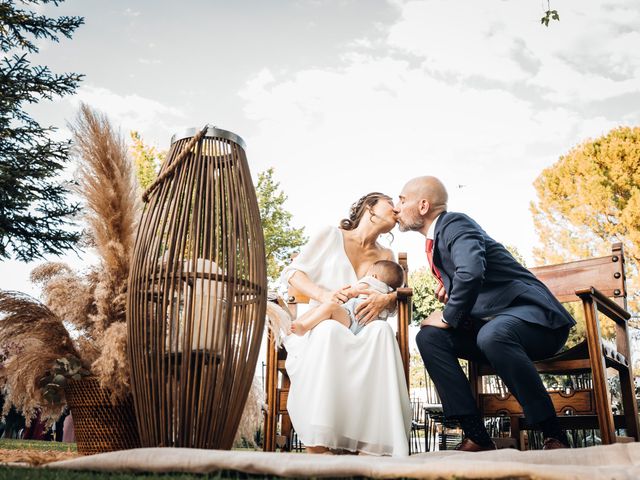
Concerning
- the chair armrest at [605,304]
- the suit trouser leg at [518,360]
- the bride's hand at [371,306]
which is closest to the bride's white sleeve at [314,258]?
the bride's hand at [371,306]

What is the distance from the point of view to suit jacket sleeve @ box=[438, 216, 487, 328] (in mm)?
2480

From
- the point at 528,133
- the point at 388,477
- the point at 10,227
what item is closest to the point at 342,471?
A: the point at 388,477

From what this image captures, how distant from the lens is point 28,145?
10.1m

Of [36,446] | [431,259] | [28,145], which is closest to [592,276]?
[431,259]

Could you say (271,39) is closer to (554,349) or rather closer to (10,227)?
(10,227)

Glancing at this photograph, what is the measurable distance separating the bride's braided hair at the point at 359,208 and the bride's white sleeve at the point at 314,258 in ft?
0.61

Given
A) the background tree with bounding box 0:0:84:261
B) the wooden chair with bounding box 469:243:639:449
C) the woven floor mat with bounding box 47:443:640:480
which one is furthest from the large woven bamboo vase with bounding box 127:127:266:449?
the background tree with bounding box 0:0:84:261

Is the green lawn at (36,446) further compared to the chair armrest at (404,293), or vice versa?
the green lawn at (36,446)

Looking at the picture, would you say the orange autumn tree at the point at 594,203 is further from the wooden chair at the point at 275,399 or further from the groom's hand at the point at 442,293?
the wooden chair at the point at 275,399

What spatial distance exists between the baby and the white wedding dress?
7 centimetres

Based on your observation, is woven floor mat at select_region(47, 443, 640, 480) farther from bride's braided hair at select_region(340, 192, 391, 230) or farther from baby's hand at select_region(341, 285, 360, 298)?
bride's braided hair at select_region(340, 192, 391, 230)

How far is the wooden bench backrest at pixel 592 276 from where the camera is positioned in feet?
11.2

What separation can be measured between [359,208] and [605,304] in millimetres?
1504

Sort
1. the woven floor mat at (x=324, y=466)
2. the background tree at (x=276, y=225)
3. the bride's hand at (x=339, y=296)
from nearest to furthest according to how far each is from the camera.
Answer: the woven floor mat at (x=324, y=466) → the bride's hand at (x=339, y=296) → the background tree at (x=276, y=225)
